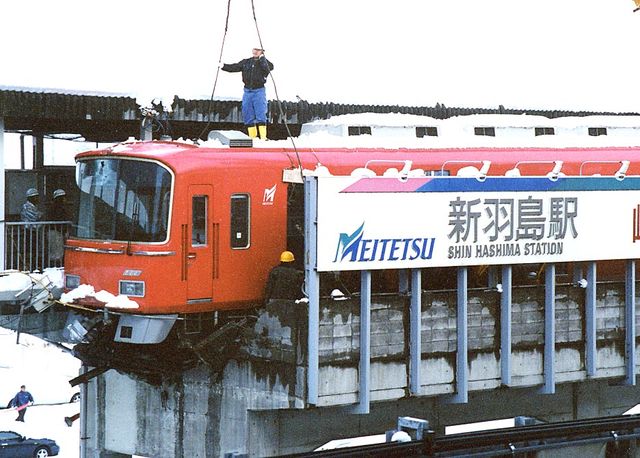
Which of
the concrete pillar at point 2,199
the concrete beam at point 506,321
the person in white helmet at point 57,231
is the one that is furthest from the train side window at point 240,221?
the concrete pillar at point 2,199

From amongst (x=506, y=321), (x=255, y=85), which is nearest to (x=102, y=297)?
(x=255, y=85)

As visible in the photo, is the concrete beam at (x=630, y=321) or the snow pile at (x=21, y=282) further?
the concrete beam at (x=630, y=321)

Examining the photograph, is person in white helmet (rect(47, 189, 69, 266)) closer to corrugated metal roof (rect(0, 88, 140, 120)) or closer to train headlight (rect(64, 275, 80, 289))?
corrugated metal roof (rect(0, 88, 140, 120))

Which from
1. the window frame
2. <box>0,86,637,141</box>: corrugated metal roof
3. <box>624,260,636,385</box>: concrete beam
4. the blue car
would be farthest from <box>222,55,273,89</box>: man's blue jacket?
the blue car

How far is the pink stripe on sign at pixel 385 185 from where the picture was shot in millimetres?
16938

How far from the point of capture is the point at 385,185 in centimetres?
1711

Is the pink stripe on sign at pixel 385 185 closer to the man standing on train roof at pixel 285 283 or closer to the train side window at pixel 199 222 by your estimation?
the man standing on train roof at pixel 285 283

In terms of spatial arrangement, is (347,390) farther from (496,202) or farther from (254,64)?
(254,64)

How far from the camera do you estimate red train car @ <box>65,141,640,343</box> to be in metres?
17.4

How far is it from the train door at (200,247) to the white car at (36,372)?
71.7ft

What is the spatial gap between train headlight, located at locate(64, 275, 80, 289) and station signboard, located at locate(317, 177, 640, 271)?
3.98m

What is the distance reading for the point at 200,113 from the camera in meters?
24.3

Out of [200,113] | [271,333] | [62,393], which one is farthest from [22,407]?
[271,333]

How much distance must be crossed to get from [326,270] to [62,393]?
2543cm
